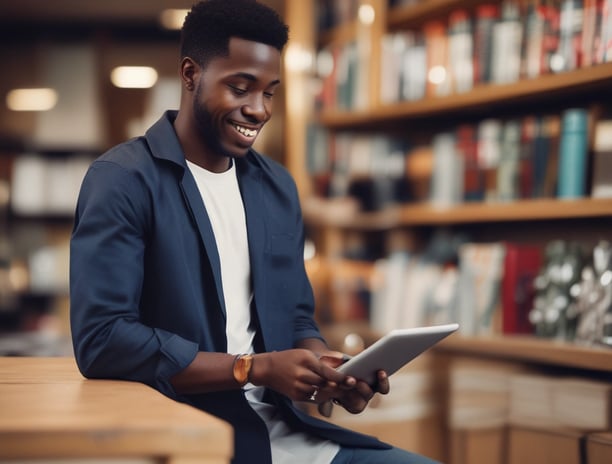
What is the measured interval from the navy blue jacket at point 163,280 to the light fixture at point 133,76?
12.4 feet

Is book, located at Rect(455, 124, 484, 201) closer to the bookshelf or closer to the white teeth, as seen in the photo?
the bookshelf

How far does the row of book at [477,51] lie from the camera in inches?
93.4

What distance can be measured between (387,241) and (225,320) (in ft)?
6.75

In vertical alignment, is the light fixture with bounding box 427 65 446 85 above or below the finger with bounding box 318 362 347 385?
above

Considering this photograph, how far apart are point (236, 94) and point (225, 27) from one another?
4.7 inches

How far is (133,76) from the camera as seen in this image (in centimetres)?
527

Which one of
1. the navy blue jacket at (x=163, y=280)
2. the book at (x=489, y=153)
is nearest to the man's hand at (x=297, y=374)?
the navy blue jacket at (x=163, y=280)

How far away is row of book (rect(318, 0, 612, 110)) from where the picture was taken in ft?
7.78

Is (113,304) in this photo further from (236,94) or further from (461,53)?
(461,53)

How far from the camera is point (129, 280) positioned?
4.33 feet

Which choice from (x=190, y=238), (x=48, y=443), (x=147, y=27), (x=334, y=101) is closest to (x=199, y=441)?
(x=48, y=443)

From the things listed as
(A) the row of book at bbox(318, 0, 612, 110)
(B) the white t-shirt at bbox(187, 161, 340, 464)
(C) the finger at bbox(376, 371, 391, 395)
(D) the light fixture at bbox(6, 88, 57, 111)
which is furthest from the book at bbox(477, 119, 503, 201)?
(D) the light fixture at bbox(6, 88, 57, 111)

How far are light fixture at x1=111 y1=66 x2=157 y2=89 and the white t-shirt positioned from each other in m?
3.85

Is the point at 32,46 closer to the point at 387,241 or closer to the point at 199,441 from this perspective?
the point at 387,241
